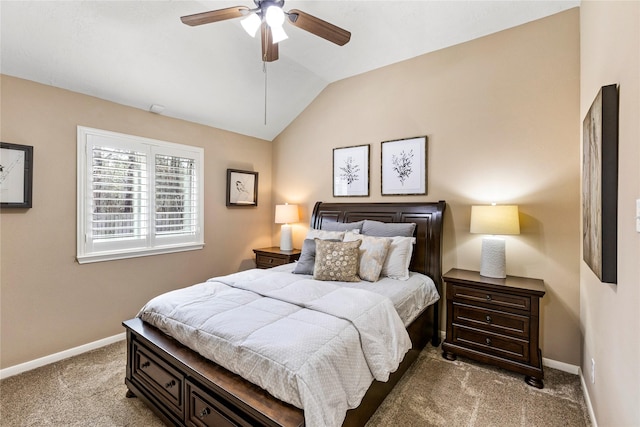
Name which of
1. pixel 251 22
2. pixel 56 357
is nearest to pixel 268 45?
pixel 251 22

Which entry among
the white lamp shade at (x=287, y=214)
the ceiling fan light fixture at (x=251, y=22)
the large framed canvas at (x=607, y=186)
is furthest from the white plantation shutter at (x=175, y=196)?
the large framed canvas at (x=607, y=186)

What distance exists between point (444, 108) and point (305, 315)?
2.59 m

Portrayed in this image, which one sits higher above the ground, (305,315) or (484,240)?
(484,240)

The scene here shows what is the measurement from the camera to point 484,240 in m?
2.65

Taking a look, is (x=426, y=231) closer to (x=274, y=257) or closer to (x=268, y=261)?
(x=274, y=257)

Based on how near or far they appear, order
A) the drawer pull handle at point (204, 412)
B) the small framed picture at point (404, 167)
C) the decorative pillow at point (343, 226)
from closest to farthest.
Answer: the drawer pull handle at point (204, 412), the small framed picture at point (404, 167), the decorative pillow at point (343, 226)

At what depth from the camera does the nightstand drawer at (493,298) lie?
7.55 ft

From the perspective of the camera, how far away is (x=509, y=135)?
270cm

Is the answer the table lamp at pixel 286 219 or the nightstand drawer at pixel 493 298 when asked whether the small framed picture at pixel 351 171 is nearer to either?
the table lamp at pixel 286 219

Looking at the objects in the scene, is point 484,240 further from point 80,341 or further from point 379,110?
point 80,341

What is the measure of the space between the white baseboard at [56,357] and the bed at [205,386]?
110 centimetres

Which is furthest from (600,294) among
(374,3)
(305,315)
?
(374,3)

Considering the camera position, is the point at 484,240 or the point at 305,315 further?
the point at 484,240

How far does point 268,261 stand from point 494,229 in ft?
9.04
